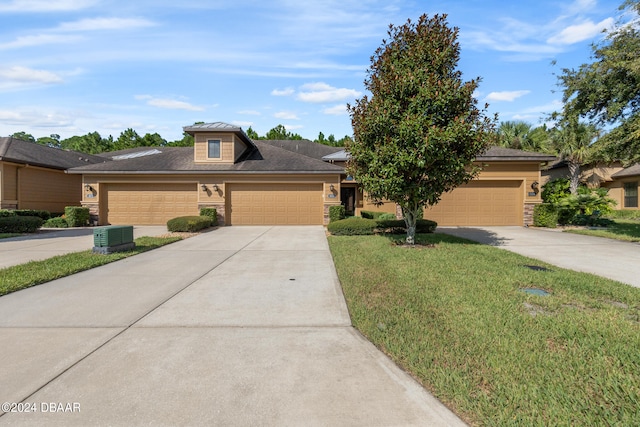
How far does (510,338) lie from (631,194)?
2869cm

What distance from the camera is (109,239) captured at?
884cm

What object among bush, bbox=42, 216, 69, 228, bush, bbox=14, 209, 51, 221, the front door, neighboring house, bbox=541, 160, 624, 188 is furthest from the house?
neighboring house, bbox=541, 160, 624, 188

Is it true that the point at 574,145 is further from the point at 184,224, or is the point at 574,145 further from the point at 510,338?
the point at 184,224

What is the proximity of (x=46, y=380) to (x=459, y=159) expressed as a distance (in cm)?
910

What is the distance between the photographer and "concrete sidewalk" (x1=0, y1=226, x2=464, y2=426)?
2.55 meters

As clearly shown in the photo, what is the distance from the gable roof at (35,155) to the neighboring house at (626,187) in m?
38.5

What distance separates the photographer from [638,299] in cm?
495

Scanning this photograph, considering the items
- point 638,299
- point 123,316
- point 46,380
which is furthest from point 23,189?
point 638,299

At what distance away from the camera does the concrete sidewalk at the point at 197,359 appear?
8.38ft

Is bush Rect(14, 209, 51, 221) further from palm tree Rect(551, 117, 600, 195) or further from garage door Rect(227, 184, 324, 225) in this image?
palm tree Rect(551, 117, 600, 195)

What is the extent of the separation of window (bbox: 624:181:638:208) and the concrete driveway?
15513 mm

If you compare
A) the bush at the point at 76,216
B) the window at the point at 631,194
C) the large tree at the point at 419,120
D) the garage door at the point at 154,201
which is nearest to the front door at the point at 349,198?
the garage door at the point at 154,201

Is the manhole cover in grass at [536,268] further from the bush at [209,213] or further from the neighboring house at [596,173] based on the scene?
the neighboring house at [596,173]

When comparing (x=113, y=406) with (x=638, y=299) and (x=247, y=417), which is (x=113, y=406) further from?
(x=638, y=299)
